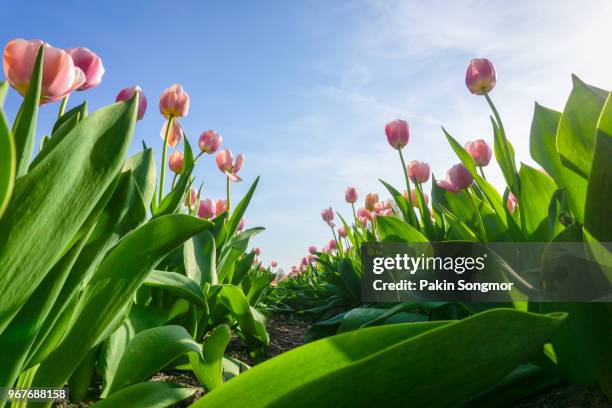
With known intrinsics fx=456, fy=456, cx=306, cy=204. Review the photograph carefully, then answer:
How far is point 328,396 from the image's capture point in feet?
1.85

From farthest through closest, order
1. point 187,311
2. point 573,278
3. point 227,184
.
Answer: point 227,184 < point 187,311 < point 573,278

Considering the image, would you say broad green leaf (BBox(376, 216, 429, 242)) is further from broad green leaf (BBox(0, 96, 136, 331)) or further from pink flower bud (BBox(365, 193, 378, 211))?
pink flower bud (BBox(365, 193, 378, 211))

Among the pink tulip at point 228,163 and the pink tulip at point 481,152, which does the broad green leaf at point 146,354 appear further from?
the pink tulip at point 228,163

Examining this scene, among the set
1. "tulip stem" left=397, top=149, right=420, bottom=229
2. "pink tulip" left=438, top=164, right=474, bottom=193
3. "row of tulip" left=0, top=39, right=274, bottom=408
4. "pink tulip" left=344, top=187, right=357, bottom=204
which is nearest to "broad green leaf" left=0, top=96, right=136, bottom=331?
"row of tulip" left=0, top=39, right=274, bottom=408

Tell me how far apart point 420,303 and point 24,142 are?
1322 mm

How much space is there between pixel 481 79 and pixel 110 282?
5.21 feet

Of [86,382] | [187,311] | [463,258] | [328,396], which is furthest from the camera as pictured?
[187,311]

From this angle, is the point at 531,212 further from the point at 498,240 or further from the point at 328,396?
the point at 328,396

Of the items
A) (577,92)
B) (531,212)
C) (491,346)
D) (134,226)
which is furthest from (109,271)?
(531,212)

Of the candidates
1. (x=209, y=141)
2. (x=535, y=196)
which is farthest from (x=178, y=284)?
(x=209, y=141)

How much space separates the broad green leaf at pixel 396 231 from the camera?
2.09m

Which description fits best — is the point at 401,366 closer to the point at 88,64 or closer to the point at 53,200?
the point at 53,200

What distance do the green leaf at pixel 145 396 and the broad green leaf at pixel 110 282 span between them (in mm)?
143

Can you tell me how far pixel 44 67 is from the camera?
87 centimetres
